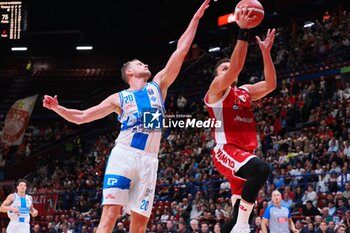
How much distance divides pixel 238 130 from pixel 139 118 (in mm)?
1107

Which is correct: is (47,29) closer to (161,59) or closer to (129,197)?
(161,59)

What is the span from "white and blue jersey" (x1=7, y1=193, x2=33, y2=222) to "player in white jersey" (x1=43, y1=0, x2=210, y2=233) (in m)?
8.54

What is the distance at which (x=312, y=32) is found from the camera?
985 inches

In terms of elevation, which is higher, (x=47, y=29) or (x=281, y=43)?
(x=47, y=29)

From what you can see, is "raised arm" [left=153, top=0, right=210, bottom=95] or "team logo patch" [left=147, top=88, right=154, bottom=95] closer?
"team logo patch" [left=147, top=88, right=154, bottom=95]

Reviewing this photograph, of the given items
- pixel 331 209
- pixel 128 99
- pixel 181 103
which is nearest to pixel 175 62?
pixel 128 99

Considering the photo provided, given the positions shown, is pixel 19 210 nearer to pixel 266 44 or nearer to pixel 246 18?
pixel 266 44

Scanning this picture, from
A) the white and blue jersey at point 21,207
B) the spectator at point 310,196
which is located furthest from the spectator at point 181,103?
the white and blue jersey at point 21,207

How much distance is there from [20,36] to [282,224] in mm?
11328

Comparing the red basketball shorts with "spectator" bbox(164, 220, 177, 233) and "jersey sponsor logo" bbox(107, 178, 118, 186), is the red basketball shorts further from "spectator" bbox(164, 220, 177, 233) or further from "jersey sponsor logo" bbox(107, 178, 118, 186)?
"spectator" bbox(164, 220, 177, 233)

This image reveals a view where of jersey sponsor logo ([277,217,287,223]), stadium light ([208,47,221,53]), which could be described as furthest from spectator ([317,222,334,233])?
stadium light ([208,47,221,53])

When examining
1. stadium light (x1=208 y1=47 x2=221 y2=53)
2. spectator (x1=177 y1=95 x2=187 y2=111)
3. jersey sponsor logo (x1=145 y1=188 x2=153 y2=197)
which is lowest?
jersey sponsor logo (x1=145 y1=188 x2=153 y2=197)

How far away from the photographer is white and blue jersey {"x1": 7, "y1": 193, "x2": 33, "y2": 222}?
14.3m

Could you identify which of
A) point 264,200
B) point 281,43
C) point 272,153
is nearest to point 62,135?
point 281,43
